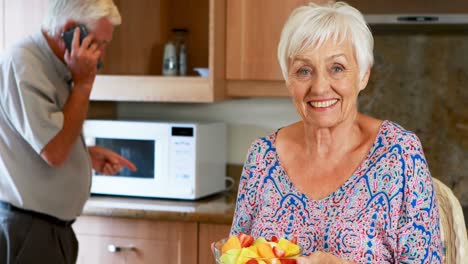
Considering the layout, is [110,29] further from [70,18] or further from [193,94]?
[193,94]

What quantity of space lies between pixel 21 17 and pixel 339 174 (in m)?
1.75

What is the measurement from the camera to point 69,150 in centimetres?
225

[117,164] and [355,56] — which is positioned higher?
[355,56]

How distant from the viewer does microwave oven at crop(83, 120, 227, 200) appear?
276 centimetres

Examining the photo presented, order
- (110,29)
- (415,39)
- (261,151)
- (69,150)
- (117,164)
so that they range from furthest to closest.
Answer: (415,39) < (117,164) < (110,29) < (69,150) < (261,151)

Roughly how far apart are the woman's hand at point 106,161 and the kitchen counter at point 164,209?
0.44 ft

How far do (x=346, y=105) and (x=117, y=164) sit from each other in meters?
1.23

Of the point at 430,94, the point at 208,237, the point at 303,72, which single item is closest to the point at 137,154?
the point at 208,237

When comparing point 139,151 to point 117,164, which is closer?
point 117,164

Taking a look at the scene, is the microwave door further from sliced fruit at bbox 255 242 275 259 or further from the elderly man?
sliced fruit at bbox 255 242 275 259

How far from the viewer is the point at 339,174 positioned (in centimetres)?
160

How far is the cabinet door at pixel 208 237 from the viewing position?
2.53 m

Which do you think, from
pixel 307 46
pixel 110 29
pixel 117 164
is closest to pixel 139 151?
pixel 117 164

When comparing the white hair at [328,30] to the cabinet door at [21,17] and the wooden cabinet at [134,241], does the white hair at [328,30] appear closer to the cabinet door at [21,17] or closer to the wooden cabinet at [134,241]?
the wooden cabinet at [134,241]
